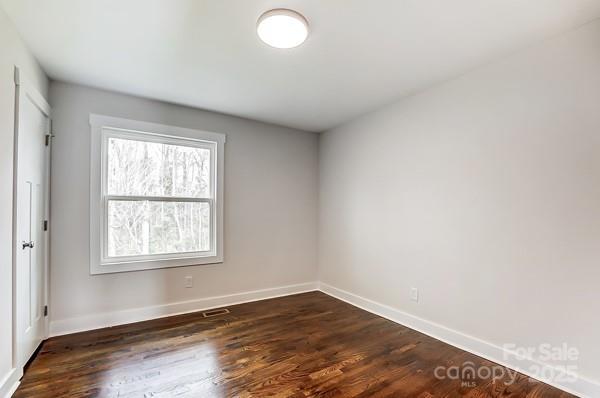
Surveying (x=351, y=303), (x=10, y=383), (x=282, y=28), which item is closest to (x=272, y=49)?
(x=282, y=28)

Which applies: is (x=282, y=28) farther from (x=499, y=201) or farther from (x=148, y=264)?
(x=148, y=264)

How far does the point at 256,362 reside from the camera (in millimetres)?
2305

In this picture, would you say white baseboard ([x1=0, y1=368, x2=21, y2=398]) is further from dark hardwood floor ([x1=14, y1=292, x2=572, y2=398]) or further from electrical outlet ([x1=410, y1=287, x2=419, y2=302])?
electrical outlet ([x1=410, y1=287, x2=419, y2=302])

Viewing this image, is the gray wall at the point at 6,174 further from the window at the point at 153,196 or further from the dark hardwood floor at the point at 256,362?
the window at the point at 153,196

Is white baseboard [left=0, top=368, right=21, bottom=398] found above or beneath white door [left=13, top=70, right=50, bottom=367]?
beneath

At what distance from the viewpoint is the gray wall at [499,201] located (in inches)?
77.1

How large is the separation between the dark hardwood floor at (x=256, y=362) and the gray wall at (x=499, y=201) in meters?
0.42

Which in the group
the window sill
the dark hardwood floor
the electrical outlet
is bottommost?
the dark hardwood floor

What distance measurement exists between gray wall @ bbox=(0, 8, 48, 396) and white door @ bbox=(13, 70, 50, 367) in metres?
0.07

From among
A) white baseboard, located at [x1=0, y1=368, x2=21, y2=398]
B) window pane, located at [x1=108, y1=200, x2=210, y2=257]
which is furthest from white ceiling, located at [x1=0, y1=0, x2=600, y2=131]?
white baseboard, located at [x1=0, y1=368, x2=21, y2=398]

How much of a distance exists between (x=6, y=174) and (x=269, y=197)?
265 cm

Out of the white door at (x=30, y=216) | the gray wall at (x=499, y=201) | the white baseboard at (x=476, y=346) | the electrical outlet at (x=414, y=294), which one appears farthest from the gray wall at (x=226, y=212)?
the electrical outlet at (x=414, y=294)

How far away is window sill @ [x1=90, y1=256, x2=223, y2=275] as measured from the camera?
2.97 m

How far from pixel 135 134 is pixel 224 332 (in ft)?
7.63
